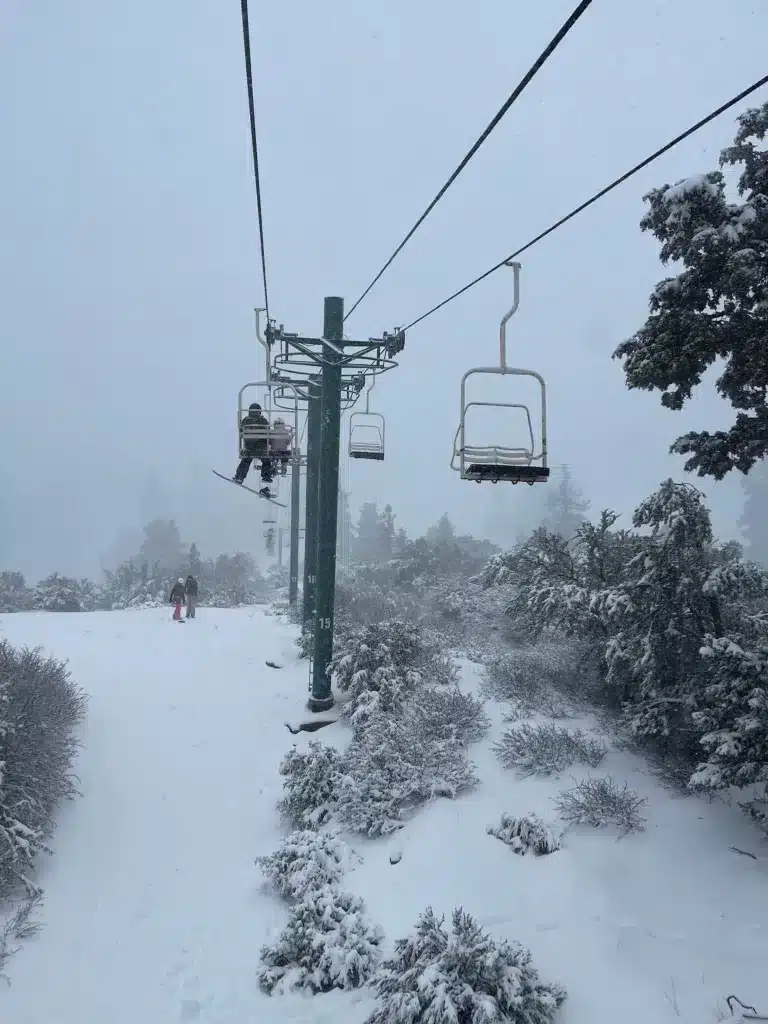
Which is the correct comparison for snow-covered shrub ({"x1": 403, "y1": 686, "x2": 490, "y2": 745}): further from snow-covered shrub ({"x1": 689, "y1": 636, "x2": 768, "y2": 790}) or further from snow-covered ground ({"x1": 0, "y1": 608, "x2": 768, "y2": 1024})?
snow-covered shrub ({"x1": 689, "y1": 636, "x2": 768, "y2": 790})

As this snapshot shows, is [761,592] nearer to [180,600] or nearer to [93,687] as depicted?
[93,687]

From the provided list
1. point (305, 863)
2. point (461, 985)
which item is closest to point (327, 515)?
point (305, 863)

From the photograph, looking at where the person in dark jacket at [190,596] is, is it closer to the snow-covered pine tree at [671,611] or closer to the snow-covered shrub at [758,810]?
the snow-covered pine tree at [671,611]

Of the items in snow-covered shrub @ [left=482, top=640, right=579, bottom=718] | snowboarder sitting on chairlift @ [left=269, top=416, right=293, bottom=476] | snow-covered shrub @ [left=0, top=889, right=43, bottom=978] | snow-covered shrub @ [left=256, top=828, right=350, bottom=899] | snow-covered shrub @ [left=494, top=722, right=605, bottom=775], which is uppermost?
snowboarder sitting on chairlift @ [left=269, top=416, right=293, bottom=476]

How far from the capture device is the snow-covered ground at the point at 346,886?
528 cm

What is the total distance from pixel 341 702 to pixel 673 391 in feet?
24.9

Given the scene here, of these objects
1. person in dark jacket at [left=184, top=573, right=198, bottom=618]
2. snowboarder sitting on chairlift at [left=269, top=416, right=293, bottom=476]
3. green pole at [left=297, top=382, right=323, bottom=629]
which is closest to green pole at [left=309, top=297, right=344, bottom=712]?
snowboarder sitting on chairlift at [left=269, top=416, right=293, bottom=476]

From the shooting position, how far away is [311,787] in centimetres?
836

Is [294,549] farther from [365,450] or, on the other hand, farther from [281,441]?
[281,441]

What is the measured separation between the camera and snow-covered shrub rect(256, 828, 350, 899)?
6668mm

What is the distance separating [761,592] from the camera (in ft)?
28.7

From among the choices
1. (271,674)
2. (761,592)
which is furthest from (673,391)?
(271,674)

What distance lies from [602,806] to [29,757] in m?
7.00

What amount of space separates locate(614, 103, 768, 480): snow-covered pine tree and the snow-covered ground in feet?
15.1
